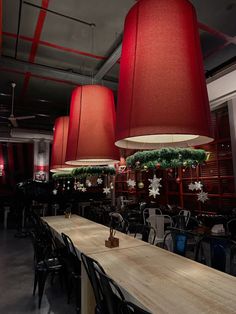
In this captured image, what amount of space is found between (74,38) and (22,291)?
447 centimetres

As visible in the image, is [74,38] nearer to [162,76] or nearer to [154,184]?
[154,184]

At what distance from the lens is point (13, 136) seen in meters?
10.2

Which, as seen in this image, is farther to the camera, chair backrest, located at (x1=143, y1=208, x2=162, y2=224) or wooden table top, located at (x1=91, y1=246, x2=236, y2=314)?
chair backrest, located at (x1=143, y1=208, x2=162, y2=224)

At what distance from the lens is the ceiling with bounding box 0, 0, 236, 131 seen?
3.84 meters

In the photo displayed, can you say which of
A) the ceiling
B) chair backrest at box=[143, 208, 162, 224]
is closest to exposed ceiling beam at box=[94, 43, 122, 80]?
the ceiling

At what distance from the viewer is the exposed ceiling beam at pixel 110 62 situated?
453cm

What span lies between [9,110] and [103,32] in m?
6.02

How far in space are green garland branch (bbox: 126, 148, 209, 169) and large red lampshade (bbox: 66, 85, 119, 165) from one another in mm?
1022

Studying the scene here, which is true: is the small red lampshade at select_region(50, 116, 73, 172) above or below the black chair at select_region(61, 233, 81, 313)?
above

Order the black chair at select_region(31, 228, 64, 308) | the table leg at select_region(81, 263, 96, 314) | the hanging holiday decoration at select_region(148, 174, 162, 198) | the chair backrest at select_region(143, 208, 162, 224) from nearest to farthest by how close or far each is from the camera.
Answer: the table leg at select_region(81, 263, 96, 314), the black chair at select_region(31, 228, 64, 308), the hanging holiday decoration at select_region(148, 174, 162, 198), the chair backrest at select_region(143, 208, 162, 224)

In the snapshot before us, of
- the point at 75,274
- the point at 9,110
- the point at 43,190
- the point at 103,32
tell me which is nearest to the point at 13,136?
the point at 9,110

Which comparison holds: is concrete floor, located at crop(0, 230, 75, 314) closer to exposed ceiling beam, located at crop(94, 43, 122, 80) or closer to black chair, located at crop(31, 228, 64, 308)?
black chair, located at crop(31, 228, 64, 308)

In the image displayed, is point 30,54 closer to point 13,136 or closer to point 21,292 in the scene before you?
point 21,292

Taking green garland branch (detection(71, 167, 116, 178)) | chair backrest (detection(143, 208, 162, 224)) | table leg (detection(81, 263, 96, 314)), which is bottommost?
table leg (detection(81, 263, 96, 314))
